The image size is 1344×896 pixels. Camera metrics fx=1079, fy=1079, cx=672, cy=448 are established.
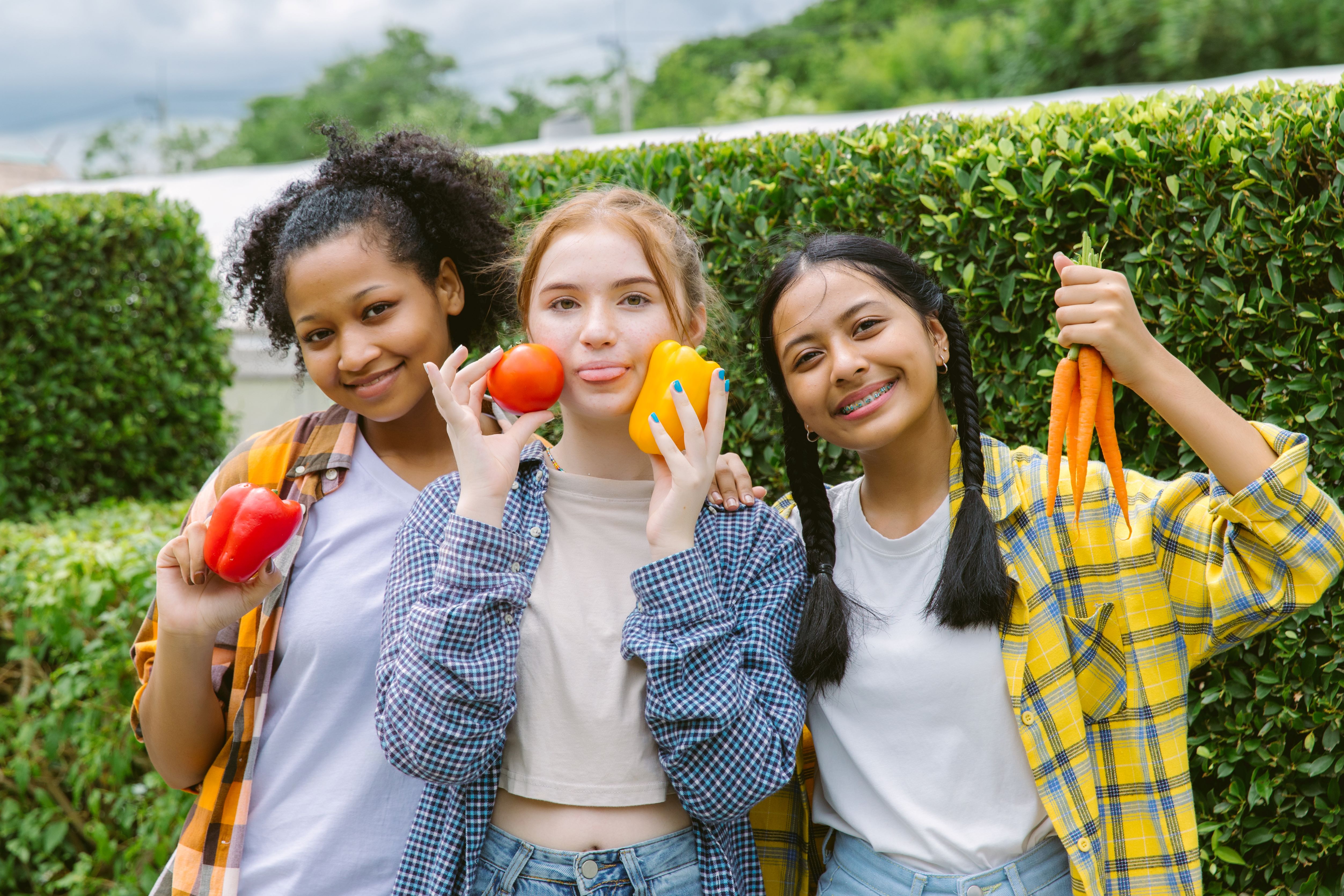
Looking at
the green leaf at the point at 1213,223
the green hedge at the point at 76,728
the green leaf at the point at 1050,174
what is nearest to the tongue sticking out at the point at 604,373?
the green leaf at the point at 1050,174

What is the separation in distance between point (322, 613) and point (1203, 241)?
2140 millimetres

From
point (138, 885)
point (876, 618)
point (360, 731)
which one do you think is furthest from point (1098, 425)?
point (138, 885)

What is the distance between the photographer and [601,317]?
6.42 ft

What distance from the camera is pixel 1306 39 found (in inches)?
744

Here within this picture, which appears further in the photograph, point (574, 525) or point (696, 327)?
point (696, 327)

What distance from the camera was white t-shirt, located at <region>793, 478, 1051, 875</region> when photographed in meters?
1.86

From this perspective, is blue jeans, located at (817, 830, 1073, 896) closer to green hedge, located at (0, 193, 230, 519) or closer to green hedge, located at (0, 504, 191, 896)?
green hedge, located at (0, 504, 191, 896)

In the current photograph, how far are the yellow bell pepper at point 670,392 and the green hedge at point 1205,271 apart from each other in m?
1.06

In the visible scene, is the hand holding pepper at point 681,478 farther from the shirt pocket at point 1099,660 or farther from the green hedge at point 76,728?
the green hedge at point 76,728

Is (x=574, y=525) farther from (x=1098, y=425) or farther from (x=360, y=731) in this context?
(x=1098, y=425)

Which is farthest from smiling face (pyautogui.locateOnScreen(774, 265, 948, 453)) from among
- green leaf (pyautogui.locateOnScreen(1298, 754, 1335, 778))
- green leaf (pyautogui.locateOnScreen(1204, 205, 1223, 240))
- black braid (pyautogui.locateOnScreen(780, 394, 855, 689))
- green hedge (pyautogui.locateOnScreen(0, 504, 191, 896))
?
green hedge (pyautogui.locateOnScreen(0, 504, 191, 896))

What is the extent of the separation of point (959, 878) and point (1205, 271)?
1.59 meters

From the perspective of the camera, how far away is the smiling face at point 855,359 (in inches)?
78.8

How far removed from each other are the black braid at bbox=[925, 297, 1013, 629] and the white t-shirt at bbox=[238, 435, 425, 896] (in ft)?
3.45
